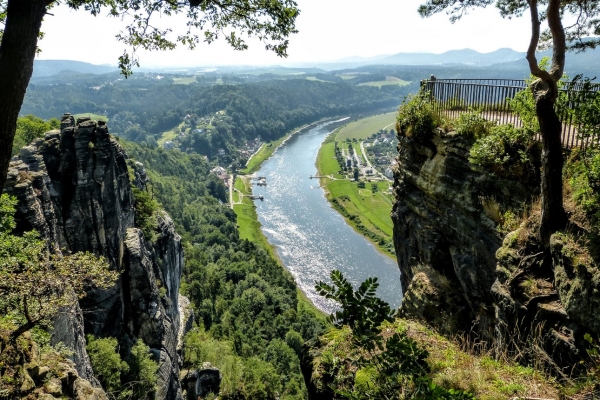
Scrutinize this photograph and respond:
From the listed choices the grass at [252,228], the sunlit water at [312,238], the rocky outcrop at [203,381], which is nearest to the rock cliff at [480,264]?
the rocky outcrop at [203,381]

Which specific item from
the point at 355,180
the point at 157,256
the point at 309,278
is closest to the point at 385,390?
the point at 157,256

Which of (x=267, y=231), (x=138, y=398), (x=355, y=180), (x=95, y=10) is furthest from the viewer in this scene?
(x=355, y=180)

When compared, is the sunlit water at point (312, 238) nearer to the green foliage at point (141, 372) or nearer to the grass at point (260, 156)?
the grass at point (260, 156)

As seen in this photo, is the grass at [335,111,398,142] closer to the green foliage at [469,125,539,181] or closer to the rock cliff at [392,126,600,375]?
the rock cliff at [392,126,600,375]

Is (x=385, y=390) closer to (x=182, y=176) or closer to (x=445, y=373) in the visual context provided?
(x=445, y=373)

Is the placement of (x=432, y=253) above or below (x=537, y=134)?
below

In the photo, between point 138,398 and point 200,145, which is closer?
point 138,398

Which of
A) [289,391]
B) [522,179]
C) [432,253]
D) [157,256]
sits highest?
[522,179]
